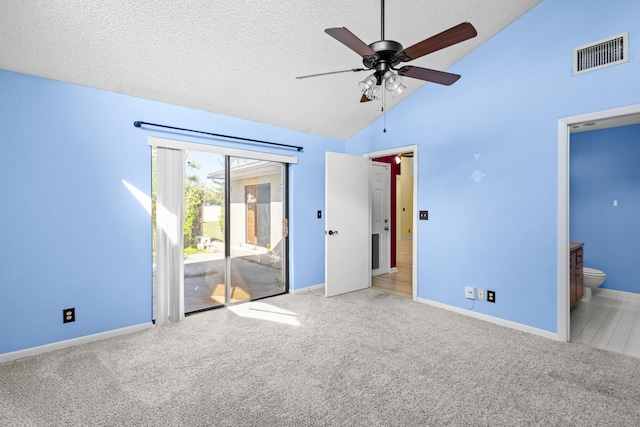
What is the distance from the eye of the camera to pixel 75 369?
2328 millimetres

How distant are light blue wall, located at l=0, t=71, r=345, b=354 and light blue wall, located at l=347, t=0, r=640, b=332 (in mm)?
3169

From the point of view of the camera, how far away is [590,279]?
3869 millimetres

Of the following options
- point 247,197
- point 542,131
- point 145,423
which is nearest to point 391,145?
point 542,131

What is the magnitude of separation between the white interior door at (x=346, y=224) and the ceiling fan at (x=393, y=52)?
212 cm

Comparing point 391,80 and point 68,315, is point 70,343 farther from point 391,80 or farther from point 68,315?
point 391,80

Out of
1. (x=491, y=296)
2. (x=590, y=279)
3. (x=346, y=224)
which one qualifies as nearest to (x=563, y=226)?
(x=491, y=296)

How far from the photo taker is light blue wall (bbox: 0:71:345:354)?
8.13 ft

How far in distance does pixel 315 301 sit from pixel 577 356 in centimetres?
273

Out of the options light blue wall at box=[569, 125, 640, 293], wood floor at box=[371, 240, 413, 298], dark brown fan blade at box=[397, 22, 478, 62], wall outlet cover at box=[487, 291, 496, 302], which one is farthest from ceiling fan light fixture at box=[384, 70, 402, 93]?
light blue wall at box=[569, 125, 640, 293]

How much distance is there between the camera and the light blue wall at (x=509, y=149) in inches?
104

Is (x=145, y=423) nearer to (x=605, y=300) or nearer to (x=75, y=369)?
(x=75, y=369)

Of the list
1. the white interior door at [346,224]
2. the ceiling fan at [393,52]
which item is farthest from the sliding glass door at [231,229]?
the ceiling fan at [393,52]

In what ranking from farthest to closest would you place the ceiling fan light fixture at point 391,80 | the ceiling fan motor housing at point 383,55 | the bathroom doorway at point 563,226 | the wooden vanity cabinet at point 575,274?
the wooden vanity cabinet at point 575,274, the bathroom doorway at point 563,226, the ceiling fan light fixture at point 391,80, the ceiling fan motor housing at point 383,55

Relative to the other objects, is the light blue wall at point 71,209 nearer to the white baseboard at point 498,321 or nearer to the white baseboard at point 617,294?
the white baseboard at point 498,321
